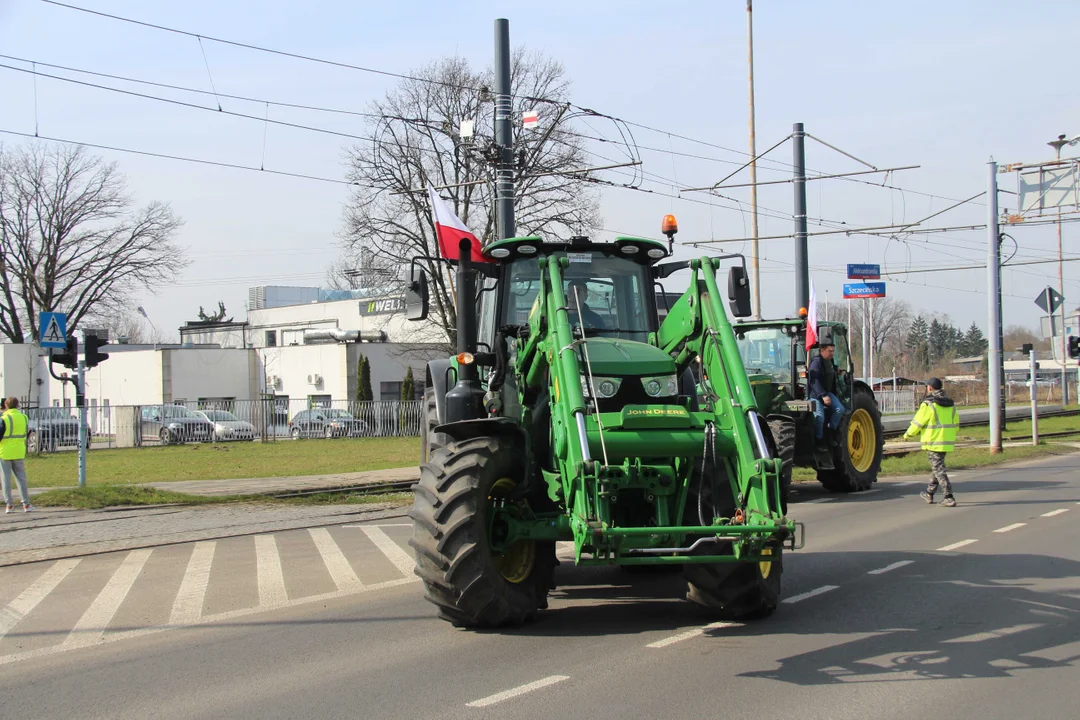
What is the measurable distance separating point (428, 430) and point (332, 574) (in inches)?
96.6

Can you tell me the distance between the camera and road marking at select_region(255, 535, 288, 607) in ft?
30.1

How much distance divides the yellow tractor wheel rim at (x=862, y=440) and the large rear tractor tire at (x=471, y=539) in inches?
486

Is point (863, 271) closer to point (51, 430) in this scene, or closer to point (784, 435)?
point (784, 435)

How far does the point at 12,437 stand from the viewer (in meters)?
16.7

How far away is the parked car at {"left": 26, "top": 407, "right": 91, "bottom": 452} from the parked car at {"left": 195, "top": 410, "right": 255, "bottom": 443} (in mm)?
4680

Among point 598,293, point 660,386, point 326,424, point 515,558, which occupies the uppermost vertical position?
point 598,293

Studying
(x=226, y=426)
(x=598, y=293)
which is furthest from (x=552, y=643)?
(x=226, y=426)

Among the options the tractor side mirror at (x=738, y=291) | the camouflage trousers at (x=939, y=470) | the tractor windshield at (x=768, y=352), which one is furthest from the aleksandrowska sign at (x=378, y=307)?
the tractor side mirror at (x=738, y=291)

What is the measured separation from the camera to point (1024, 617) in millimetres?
7977

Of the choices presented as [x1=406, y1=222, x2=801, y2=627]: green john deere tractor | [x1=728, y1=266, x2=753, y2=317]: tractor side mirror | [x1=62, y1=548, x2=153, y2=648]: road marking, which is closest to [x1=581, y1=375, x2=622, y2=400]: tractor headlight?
[x1=406, y1=222, x2=801, y2=627]: green john deere tractor

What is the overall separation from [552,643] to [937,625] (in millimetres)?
2930

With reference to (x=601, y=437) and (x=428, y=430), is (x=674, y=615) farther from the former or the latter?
(x=428, y=430)

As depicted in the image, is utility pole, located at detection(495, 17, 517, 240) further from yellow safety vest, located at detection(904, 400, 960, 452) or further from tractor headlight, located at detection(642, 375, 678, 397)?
tractor headlight, located at detection(642, 375, 678, 397)

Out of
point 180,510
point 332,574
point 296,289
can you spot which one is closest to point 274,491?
point 180,510
